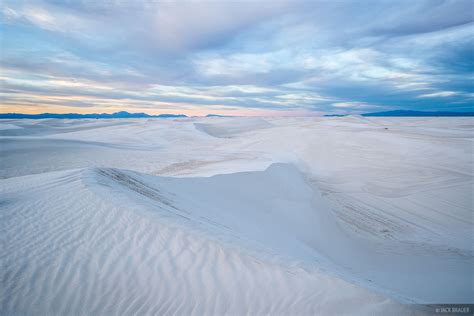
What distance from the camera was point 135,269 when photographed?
2594 millimetres

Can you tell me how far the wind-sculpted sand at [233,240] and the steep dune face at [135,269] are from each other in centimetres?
1

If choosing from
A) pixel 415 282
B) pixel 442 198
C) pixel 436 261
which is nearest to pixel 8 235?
pixel 415 282

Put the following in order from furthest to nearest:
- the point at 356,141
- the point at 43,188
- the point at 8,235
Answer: the point at 356,141 → the point at 43,188 → the point at 8,235

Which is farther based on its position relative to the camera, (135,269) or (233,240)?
(233,240)

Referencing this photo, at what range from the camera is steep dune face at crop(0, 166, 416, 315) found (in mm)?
2240

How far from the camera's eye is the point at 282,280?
2543mm

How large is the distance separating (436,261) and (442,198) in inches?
170

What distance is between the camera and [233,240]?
3332 millimetres

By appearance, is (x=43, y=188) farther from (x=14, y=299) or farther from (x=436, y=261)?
(x=436, y=261)

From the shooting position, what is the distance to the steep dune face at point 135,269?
2.24 meters

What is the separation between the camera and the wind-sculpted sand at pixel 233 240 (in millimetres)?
2311

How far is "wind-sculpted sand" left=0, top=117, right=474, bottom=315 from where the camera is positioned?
2311 millimetres

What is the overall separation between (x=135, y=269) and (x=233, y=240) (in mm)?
1266

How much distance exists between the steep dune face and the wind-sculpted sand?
1cm
